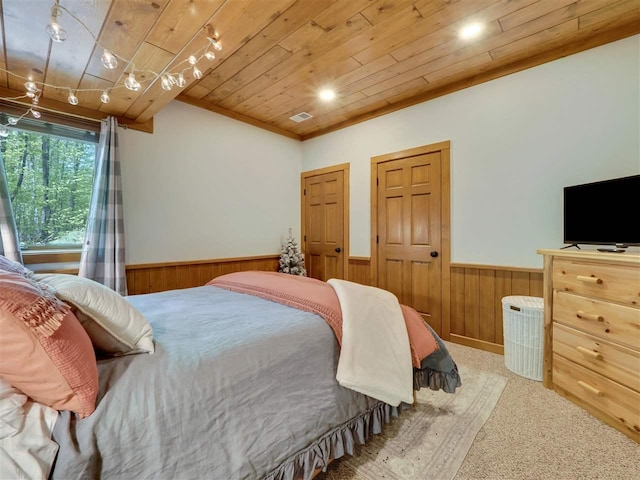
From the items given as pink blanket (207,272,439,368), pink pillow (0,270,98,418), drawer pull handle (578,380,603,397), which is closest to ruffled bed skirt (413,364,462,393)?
pink blanket (207,272,439,368)

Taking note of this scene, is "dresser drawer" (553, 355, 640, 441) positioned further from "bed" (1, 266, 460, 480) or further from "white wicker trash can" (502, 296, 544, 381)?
"bed" (1, 266, 460, 480)

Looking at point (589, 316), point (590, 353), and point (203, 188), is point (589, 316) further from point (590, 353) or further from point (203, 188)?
point (203, 188)

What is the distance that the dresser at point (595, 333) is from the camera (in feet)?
5.16

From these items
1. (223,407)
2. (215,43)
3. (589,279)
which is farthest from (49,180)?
(589,279)

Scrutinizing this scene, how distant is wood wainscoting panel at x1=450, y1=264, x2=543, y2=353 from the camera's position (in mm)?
2580

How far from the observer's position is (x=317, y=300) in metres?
1.58

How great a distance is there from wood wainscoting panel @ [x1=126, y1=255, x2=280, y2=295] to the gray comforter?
1.66 meters

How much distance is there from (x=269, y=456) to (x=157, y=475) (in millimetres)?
364

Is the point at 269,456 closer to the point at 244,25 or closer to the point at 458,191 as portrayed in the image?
the point at 244,25

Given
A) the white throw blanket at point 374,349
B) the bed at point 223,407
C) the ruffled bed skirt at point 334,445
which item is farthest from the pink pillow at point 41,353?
the white throw blanket at point 374,349

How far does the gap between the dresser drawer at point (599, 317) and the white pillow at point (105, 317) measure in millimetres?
2358

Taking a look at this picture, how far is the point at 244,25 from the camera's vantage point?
1.62 metres

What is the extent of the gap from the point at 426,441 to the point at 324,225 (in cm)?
292

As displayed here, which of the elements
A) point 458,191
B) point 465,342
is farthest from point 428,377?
point 458,191
